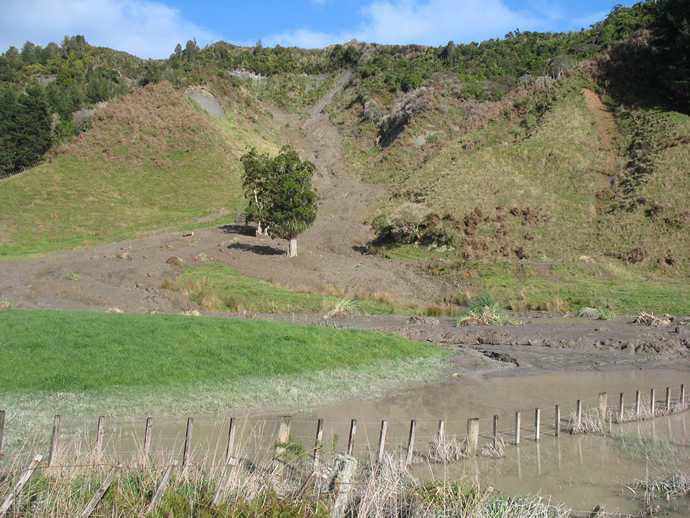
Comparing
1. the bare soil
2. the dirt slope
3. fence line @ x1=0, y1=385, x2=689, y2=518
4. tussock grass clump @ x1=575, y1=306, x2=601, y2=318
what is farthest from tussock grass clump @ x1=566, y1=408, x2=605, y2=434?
the dirt slope

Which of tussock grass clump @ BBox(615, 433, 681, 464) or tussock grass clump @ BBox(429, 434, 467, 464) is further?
tussock grass clump @ BBox(615, 433, 681, 464)

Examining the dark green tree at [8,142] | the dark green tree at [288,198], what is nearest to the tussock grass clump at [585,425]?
the dark green tree at [288,198]

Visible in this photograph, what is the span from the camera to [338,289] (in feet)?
104

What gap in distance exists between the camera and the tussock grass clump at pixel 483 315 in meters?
25.0

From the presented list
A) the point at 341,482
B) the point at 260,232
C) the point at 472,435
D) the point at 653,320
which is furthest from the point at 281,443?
the point at 260,232

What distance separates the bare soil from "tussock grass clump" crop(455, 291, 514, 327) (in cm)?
82

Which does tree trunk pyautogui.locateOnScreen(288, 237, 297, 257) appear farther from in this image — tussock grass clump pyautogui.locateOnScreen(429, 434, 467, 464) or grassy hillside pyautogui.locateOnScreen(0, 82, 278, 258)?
tussock grass clump pyautogui.locateOnScreen(429, 434, 467, 464)

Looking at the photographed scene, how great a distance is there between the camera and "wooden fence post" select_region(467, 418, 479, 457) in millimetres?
9086

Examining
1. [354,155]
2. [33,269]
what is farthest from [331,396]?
[354,155]

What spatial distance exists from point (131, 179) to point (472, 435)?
62201 mm

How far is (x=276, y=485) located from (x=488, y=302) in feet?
73.7

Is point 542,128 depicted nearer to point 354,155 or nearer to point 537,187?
point 537,187

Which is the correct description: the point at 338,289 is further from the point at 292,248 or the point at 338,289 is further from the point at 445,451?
the point at 445,451

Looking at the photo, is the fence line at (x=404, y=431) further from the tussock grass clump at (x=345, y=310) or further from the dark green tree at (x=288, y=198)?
the dark green tree at (x=288, y=198)
